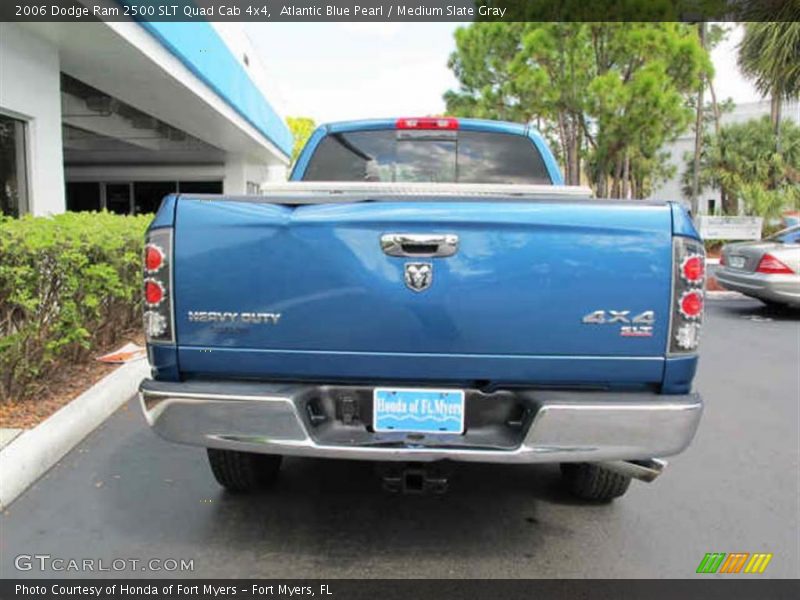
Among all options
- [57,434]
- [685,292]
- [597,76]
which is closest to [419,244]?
[685,292]

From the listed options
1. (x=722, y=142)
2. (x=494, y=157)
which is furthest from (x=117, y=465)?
(x=722, y=142)

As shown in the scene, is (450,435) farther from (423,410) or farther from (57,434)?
(57,434)

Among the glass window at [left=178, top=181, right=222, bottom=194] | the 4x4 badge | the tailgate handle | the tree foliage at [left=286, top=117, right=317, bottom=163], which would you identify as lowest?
the 4x4 badge

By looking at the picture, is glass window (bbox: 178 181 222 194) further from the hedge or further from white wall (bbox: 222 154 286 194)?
the hedge

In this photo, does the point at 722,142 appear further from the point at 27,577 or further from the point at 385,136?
the point at 27,577

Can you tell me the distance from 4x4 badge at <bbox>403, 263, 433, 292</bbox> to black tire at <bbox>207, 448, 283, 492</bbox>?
138 cm

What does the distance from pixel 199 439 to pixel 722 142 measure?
93.3ft

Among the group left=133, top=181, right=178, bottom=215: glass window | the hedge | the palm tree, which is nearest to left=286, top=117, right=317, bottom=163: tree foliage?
left=133, top=181, right=178, bottom=215: glass window

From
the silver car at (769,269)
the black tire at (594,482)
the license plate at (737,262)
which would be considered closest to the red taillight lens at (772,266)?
the silver car at (769,269)

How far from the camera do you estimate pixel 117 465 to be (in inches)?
169

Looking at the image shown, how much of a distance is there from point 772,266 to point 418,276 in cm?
983

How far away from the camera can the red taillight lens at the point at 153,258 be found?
9.45 ft

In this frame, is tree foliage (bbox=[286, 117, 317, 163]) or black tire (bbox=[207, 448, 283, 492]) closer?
black tire (bbox=[207, 448, 283, 492])

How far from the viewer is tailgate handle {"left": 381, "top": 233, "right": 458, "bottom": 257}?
2797mm
